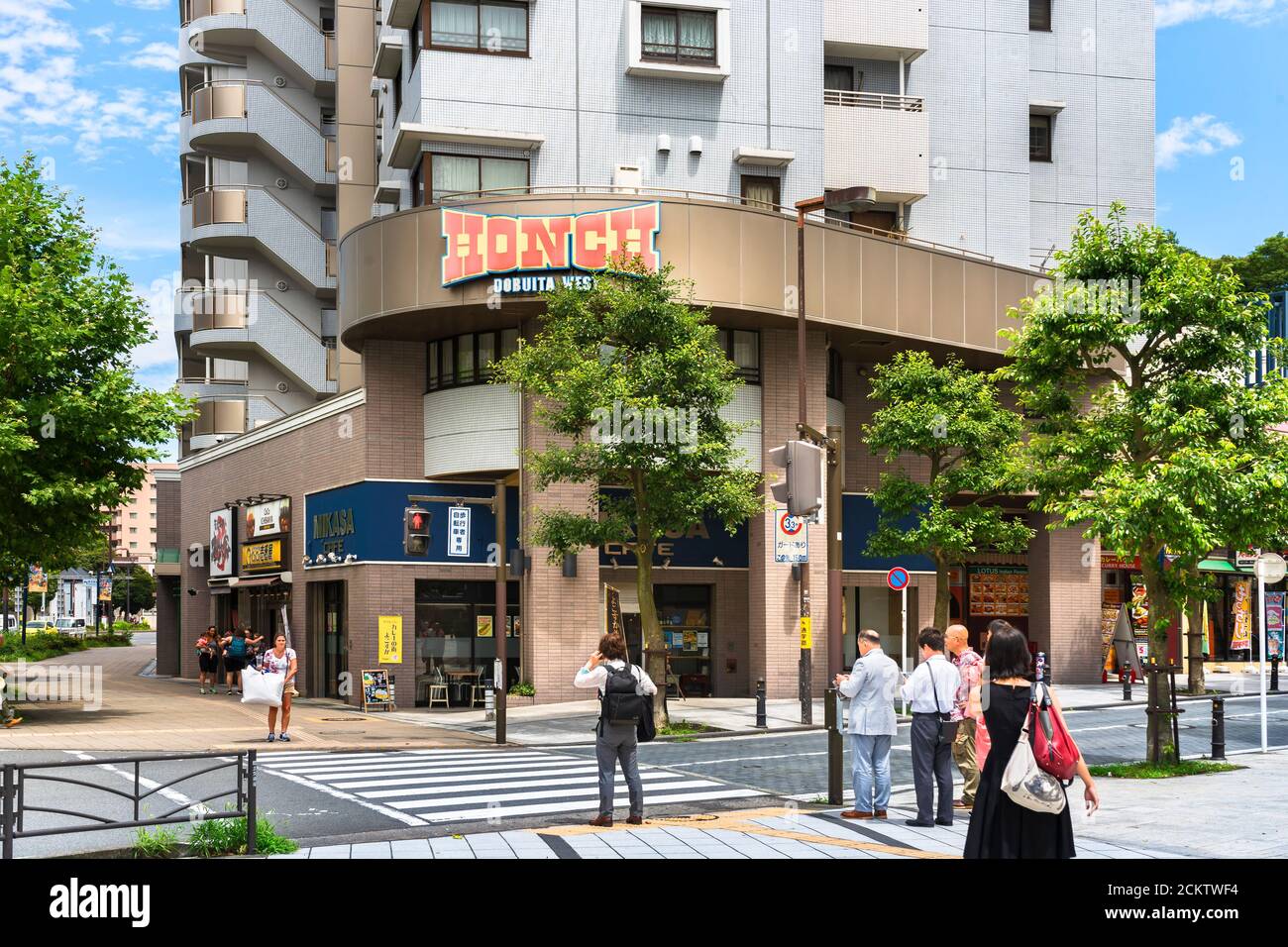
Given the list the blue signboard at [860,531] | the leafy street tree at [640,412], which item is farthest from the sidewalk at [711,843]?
the blue signboard at [860,531]

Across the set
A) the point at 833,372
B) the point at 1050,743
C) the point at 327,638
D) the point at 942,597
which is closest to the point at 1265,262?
the point at 833,372

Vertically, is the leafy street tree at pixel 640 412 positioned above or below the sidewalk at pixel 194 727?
above

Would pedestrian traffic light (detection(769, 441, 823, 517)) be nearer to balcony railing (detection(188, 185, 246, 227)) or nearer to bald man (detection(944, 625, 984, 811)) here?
bald man (detection(944, 625, 984, 811))

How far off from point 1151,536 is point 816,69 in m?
21.1

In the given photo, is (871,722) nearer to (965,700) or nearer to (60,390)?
(965,700)

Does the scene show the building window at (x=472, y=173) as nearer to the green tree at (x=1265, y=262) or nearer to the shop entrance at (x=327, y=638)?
the shop entrance at (x=327, y=638)

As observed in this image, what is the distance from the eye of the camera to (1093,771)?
18609 mm

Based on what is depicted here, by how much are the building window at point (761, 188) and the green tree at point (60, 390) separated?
50.7ft

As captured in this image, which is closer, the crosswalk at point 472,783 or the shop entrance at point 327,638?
the crosswalk at point 472,783

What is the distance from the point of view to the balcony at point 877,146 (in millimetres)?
37188

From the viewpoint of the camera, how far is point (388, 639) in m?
33.1

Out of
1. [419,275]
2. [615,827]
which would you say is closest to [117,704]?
[419,275]

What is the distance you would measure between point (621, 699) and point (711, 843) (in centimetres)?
208

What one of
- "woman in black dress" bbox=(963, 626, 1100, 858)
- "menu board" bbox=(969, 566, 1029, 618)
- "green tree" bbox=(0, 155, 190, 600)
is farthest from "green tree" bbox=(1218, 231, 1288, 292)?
"woman in black dress" bbox=(963, 626, 1100, 858)
